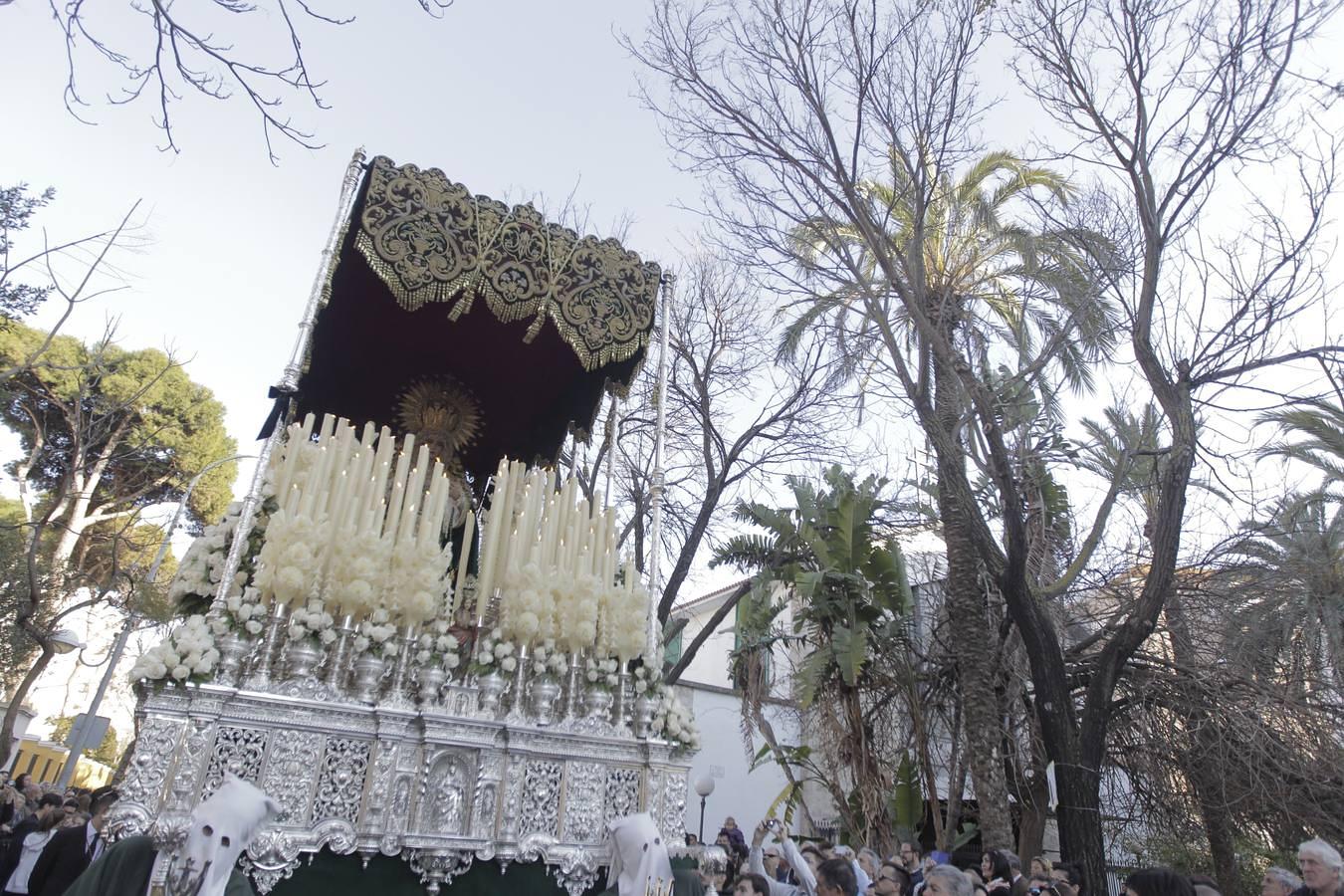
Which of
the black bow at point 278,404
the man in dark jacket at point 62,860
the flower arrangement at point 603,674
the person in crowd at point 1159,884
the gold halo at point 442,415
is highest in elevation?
the gold halo at point 442,415

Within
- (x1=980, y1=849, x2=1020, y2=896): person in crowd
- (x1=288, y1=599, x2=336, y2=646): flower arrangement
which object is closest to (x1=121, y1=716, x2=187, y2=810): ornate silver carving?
(x1=288, y1=599, x2=336, y2=646): flower arrangement

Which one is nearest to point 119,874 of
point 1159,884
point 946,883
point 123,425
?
point 946,883

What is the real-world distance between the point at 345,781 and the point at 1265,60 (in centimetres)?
1023

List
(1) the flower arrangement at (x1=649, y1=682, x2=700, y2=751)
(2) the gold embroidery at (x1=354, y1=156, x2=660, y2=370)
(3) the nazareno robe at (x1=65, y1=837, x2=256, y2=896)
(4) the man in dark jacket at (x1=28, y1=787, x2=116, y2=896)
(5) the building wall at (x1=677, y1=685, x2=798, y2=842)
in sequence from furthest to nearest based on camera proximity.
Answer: (5) the building wall at (x1=677, y1=685, x2=798, y2=842) → (2) the gold embroidery at (x1=354, y1=156, x2=660, y2=370) → (4) the man in dark jacket at (x1=28, y1=787, x2=116, y2=896) → (1) the flower arrangement at (x1=649, y1=682, x2=700, y2=751) → (3) the nazareno robe at (x1=65, y1=837, x2=256, y2=896)

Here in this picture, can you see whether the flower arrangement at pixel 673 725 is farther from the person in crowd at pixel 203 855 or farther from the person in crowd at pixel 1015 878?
the person in crowd at pixel 1015 878

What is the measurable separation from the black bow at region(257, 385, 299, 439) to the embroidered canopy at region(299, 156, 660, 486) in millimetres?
531

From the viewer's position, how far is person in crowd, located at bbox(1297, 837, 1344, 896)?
383cm

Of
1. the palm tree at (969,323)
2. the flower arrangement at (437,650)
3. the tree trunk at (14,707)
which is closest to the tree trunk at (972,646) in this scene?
the palm tree at (969,323)

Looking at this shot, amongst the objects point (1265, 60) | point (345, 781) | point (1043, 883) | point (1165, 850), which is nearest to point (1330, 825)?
point (1165, 850)

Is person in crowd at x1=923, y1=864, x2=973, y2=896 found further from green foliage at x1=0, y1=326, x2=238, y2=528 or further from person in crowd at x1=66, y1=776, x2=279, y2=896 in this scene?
Answer: green foliage at x1=0, y1=326, x2=238, y2=528

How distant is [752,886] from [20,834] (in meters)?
6.07

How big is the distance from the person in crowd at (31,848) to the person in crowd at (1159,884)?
23.8 feet

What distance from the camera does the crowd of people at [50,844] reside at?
5.55 meters

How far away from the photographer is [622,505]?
16.3m
